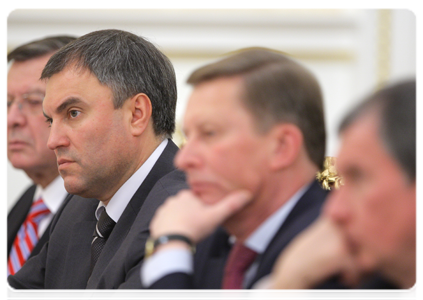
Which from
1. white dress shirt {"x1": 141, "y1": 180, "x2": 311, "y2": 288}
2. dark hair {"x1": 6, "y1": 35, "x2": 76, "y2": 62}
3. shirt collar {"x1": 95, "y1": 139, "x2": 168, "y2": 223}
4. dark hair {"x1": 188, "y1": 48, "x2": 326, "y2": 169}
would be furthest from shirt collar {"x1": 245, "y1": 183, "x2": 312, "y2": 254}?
dark hair {"x1": 6, "y1": 35, "x2": 76, "y2": 62}

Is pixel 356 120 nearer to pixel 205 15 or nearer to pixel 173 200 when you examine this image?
pixel 173 200

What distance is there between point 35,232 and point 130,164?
3.53 ft

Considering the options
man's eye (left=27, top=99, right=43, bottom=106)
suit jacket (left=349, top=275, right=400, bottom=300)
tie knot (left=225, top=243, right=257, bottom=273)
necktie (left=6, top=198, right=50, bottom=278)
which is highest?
man's eye (left=27, top=99, right=43, bottom=106)

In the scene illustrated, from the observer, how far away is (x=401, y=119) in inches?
33.9

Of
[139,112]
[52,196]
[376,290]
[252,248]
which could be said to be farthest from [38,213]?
[376,290]

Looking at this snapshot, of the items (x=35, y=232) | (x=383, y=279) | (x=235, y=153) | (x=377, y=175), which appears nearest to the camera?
(x=377, y=175)

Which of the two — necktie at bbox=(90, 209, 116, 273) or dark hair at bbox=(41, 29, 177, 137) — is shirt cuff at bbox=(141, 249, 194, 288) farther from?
dark hair at bbox=(41, 29, 177, 137)

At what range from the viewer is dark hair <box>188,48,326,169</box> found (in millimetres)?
1191

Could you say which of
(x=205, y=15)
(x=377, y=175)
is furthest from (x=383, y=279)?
(x=205, y=15)

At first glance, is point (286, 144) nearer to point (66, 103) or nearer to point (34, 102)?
point (66, 103)

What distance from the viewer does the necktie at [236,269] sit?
1.22 meters

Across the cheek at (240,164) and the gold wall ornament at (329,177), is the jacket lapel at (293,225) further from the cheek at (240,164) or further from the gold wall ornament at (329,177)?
the gold wall ornament at (329,177)

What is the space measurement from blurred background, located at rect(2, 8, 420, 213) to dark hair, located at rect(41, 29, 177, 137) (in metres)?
2.39

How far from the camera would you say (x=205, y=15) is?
15.7ft
